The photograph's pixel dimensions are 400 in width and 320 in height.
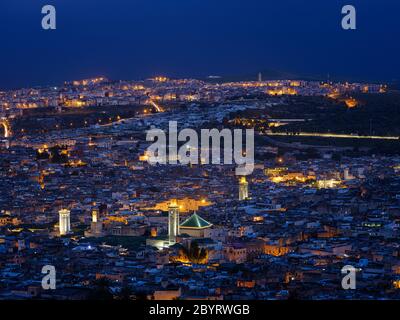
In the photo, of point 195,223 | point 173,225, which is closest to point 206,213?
point 195,223

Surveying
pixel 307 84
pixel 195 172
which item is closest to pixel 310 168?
pixel 195 172

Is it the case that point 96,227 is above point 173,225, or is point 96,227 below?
below

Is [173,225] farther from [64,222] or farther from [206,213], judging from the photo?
[206,213]

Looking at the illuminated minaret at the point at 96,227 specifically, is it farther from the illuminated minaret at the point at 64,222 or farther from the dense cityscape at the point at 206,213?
the illuminated minaret at the point at 64,222

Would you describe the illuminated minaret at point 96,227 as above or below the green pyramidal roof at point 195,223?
below

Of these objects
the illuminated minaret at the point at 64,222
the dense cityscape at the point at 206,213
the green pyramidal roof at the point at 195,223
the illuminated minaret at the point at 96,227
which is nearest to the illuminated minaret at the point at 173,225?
the dense cityscape at the point at 206,213

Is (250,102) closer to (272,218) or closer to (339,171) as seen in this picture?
(339,171)

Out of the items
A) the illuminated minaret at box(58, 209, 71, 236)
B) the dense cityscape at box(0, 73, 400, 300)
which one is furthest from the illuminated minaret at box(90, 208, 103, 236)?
the illuminated minaret at box(58, 209, 71, 236)
